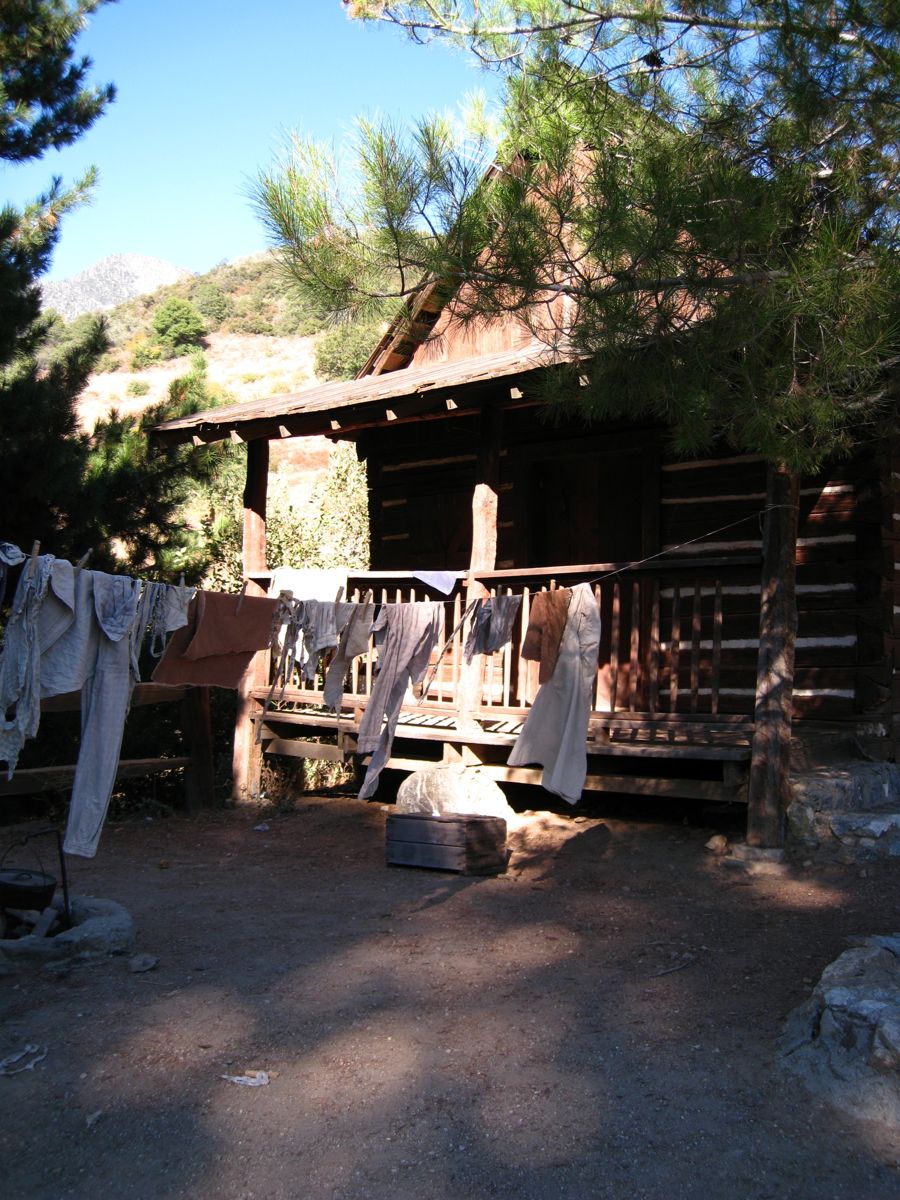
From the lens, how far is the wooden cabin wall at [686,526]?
347 inches

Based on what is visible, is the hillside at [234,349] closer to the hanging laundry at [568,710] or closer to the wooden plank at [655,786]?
the wooden plank at [655,786]

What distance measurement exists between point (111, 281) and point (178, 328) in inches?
2870

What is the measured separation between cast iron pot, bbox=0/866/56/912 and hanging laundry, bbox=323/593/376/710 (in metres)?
2.67

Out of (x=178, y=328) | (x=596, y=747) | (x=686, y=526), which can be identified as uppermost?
(x=178, y=328)

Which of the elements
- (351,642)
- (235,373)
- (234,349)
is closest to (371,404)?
(351,642)

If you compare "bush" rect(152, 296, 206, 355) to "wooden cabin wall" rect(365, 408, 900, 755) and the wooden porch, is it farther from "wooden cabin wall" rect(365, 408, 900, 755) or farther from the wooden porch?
the wooden porch

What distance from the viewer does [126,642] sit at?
6285 millimetres

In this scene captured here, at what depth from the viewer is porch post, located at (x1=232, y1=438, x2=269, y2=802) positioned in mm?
10859

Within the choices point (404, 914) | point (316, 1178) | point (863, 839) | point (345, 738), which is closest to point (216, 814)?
point (345, 738)

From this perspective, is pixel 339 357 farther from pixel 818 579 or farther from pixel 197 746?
pixel 818 579

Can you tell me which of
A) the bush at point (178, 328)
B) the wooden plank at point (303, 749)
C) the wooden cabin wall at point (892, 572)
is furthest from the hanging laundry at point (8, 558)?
the bush at point (178, 328)

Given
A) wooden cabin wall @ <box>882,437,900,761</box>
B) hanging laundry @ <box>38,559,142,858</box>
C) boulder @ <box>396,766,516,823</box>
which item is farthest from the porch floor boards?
hanging laundry @ <box>38,559,142,858</box>

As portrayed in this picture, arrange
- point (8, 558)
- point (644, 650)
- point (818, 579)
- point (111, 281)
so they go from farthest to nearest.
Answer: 1. point (111, 281)
2. point (644, 650)
3. point (818, 579)
4. point (8, 558)

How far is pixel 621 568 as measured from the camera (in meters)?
7.73
